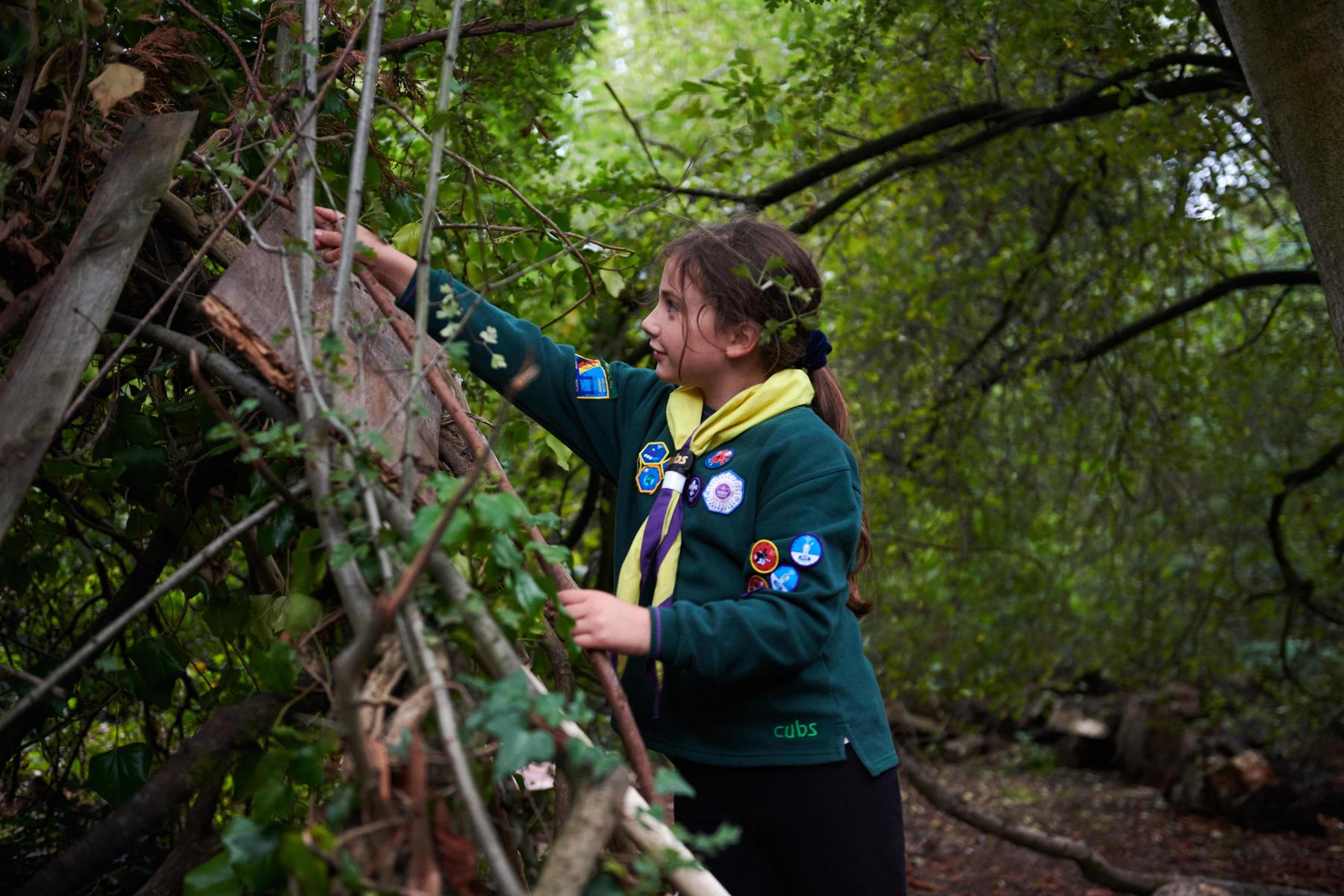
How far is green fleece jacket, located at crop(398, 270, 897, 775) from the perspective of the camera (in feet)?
5.25

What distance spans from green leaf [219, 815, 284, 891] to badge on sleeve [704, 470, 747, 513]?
2.92 ft

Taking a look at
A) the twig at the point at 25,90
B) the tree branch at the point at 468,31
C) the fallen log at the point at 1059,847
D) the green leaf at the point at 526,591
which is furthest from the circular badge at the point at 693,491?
the fallen log at the point at 1059,847

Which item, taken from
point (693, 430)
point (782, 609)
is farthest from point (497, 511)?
point (693, 430)

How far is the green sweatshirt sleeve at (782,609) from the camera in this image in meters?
1.55

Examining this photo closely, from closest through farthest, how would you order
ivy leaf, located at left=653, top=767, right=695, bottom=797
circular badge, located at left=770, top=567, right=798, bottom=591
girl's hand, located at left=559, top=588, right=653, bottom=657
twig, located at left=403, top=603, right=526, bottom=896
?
1. twig, located at left=403, top=603, right=526, bottom=896
2. ivy leaf, located at left=653, top=767, right=695, bottom=797
3. girl's hand, located at left=559, top=588, right=653, bottom=657
4. circular badge, located at left=770, top=567, right=798, bottom=591

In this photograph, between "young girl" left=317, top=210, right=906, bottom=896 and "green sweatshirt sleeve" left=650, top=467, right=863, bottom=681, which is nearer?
"green sweatshirt sleeve" left=650, top=467, right=863, bottom=681

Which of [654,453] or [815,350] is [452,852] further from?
[815,350]

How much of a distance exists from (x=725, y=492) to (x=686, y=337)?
31 cm

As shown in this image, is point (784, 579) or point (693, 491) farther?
point (693, 491)

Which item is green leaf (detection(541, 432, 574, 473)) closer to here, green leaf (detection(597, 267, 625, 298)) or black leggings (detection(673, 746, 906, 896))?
green leaf (detection(597, 267, 625, 298))

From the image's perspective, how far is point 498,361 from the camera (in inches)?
55.3

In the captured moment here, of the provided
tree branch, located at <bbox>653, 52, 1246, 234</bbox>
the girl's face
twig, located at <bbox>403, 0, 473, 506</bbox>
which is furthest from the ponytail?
tree branch, located at <bbox>653, 52, 1246, 234</bbox>

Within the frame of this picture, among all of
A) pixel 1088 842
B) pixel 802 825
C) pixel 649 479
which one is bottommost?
pixel 1088 842

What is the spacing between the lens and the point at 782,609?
1.62 meters
